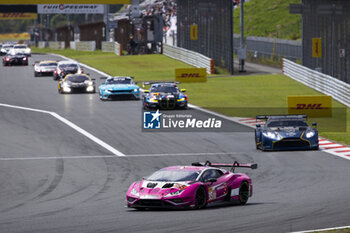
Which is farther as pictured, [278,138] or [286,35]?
[286,35]

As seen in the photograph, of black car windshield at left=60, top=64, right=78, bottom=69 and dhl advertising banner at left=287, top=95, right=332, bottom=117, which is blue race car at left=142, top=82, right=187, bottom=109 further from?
black car windshield at left=60, top=64, right=78, bottom=69

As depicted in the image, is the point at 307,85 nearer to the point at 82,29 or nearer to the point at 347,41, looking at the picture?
the point at 347,41

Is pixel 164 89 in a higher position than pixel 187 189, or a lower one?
higher

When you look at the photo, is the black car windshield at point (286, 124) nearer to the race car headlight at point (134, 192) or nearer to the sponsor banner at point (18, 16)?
the race car headlight at point (134, 192)

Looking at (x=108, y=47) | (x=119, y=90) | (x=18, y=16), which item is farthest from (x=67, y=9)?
(x=119, y=90)

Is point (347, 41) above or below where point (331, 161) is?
above

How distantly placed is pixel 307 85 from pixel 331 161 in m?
30.1

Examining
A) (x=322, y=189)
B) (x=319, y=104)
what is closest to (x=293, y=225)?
(x=322, y=189)

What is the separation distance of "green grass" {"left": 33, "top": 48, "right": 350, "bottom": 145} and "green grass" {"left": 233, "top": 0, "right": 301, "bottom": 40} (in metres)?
31.3

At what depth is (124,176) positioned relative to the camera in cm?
2233

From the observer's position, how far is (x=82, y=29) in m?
125

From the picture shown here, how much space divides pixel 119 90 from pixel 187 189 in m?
28.9

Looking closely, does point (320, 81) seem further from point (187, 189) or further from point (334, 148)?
point (187, 189)

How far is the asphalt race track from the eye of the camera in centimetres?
1427
